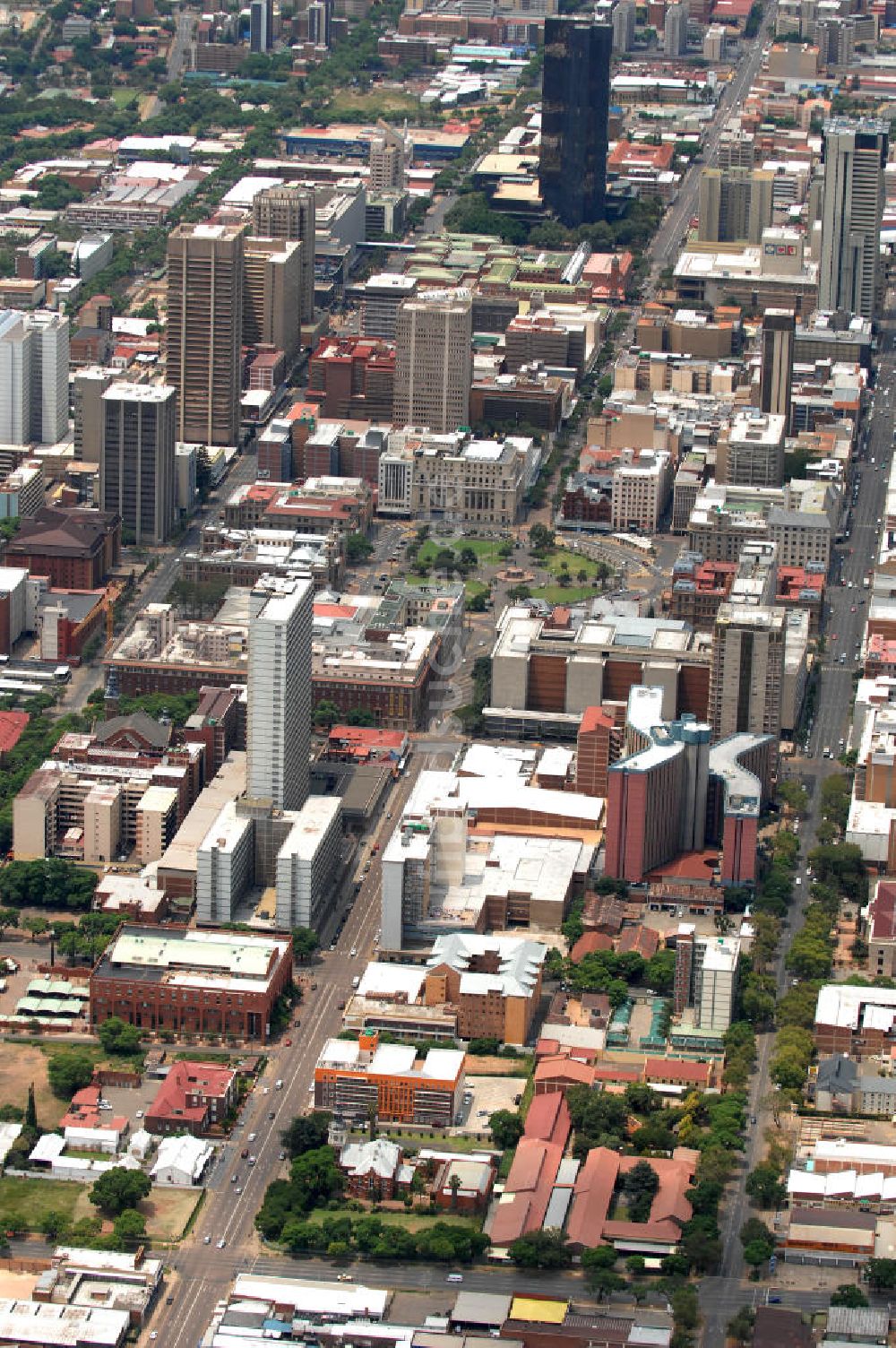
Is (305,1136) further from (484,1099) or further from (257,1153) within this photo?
(484,1099)

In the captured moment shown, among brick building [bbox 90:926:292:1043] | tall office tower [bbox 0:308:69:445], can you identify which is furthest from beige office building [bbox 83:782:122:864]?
tall office tower [bbox 0:308:69:445]

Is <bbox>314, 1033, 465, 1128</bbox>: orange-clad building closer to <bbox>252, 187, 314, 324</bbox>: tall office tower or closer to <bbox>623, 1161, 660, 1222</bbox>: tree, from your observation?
<bbox>623, 1161, 660, 1222</bbox>: tree

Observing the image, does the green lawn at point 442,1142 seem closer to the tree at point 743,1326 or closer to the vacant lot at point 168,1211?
the vacant lot at point 168,1211

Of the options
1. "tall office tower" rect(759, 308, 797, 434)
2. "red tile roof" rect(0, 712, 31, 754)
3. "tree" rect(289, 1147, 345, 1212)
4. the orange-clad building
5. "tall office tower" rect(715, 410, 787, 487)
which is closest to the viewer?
"tree" rect(289, 1147, 345, 1212)

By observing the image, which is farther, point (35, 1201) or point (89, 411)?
point (89, 411)

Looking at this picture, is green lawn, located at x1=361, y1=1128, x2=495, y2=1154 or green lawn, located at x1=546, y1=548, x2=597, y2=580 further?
green lawn, located at x1=546, y1=548, x2=597, y2=580

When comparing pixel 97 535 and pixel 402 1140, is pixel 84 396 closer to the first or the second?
pixel 97 535

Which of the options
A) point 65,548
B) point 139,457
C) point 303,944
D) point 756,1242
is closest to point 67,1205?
point 303,944
